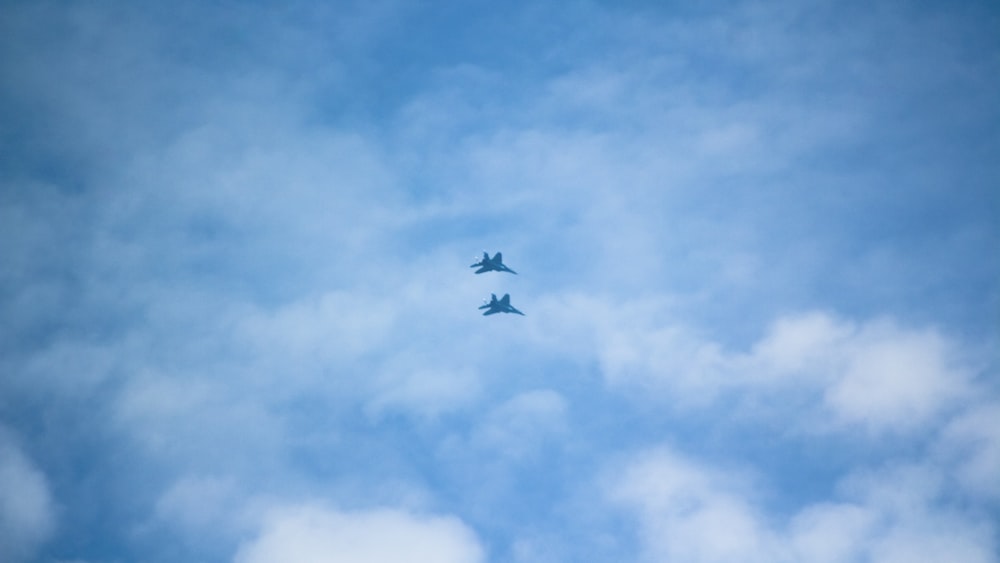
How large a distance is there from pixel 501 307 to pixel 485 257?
7.03 metres

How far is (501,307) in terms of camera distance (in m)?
90.2

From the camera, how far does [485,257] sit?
86125 millimetres
